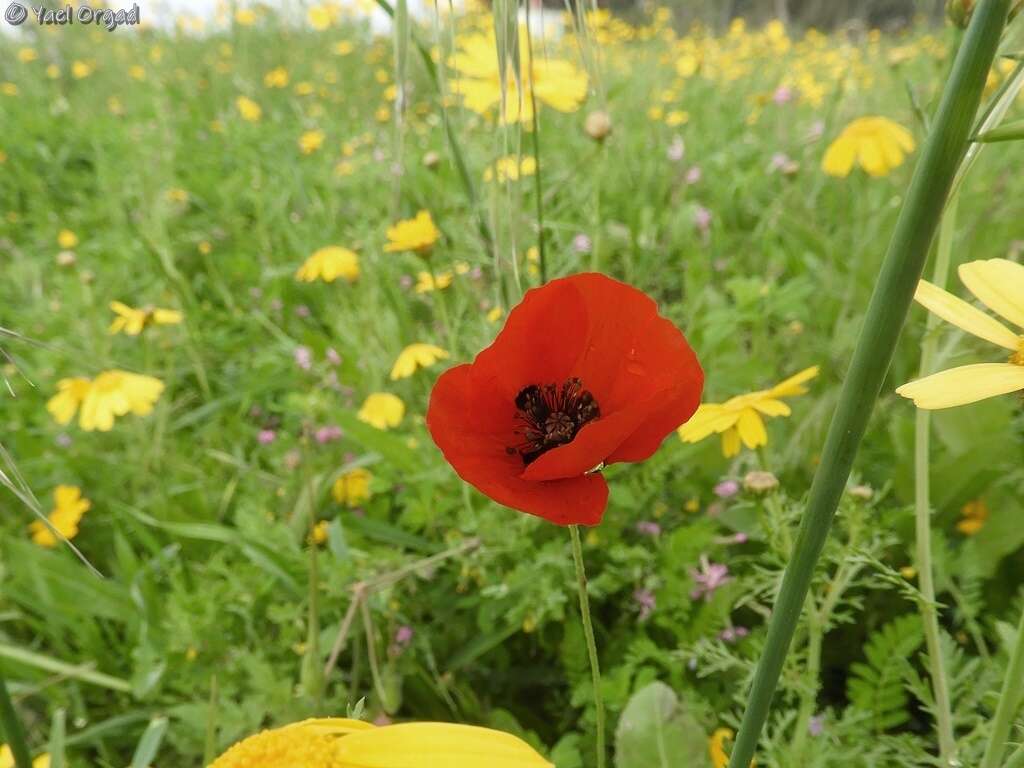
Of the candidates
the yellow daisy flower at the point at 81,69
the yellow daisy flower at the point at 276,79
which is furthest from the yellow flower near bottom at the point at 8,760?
the yellow daisy flower at the point at 81,69

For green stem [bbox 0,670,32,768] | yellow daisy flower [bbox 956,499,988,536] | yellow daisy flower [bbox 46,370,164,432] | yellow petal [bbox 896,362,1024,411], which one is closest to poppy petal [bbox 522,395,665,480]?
yellow petal [bbox 896,362,1024,411]

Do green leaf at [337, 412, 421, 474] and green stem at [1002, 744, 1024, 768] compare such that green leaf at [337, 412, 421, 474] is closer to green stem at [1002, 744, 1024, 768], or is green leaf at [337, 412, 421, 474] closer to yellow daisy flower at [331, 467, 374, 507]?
yellow daisy flower at [331, 467, 374, 507]

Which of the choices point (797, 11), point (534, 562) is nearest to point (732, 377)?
point (534, 562)

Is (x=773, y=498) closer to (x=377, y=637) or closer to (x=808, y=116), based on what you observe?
(x=377, y=637)

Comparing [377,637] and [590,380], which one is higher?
[590,380]

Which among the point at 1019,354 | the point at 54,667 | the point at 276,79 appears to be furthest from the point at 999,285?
the point at 276,79

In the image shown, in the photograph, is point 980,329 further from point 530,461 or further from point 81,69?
point 81,69
